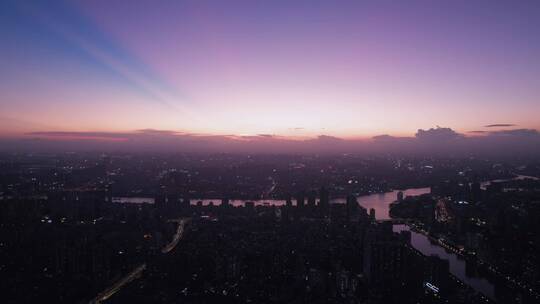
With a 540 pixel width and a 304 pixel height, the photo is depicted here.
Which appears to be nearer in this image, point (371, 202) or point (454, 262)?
point (454, 262)

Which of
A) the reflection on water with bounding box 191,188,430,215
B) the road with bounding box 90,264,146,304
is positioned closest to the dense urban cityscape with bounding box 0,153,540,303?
the road with bounding box 90,264,146,304

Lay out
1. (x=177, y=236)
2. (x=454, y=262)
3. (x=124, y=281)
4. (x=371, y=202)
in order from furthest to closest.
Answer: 1. (x=371, y=202)
2. (x=177, y=236)
3. (x=454, y=262)
4. (x=124, y=281)

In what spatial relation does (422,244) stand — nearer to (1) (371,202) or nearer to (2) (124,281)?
(1) (371,202)

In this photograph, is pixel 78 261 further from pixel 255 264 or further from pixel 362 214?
pixel 362 214

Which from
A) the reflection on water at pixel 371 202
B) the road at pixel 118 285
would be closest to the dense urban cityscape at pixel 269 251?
the road at pixel 118 285

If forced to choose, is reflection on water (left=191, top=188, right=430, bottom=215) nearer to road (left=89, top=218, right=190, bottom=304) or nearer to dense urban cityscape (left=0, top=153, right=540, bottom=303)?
dense urban cityscape (left=0, top=153, right=540, bottom=303)

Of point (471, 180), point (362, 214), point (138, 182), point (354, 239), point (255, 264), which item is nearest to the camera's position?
point (255, 264)

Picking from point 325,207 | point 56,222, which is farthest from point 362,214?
point 56,222

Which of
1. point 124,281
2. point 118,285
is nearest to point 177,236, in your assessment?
point 124,281

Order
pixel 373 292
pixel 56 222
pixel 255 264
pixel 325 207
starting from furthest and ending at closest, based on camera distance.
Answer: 1. pixel 325 207
2. pixel 56 222
3. pixel 255 264
4. pixel 373 292
